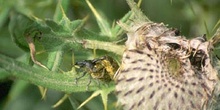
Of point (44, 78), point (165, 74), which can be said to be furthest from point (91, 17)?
point (165, 74)

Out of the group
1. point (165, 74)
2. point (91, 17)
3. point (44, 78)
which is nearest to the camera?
point (165, 74)

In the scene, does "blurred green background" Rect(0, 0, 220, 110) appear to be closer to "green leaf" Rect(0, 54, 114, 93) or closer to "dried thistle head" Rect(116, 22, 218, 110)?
"green leaf" Rect(0, 54, 114, 93)

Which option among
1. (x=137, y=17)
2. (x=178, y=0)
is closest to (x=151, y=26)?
(x=137, y=17)

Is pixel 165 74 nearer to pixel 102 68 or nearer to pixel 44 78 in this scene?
pixel 102 68

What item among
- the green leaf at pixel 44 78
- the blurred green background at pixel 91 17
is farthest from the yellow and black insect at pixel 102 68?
the blurred green background at pixel 91 17

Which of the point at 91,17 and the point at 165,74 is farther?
the point at 91,17

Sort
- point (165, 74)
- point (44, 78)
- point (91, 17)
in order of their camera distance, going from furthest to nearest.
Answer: point (91, 17)
point (44, 78)
point (165, 74)

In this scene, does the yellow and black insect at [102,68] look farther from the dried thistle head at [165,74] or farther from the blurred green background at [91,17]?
the blurred green background at [91,17]

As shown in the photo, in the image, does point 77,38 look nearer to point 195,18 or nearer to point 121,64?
point 121,64
